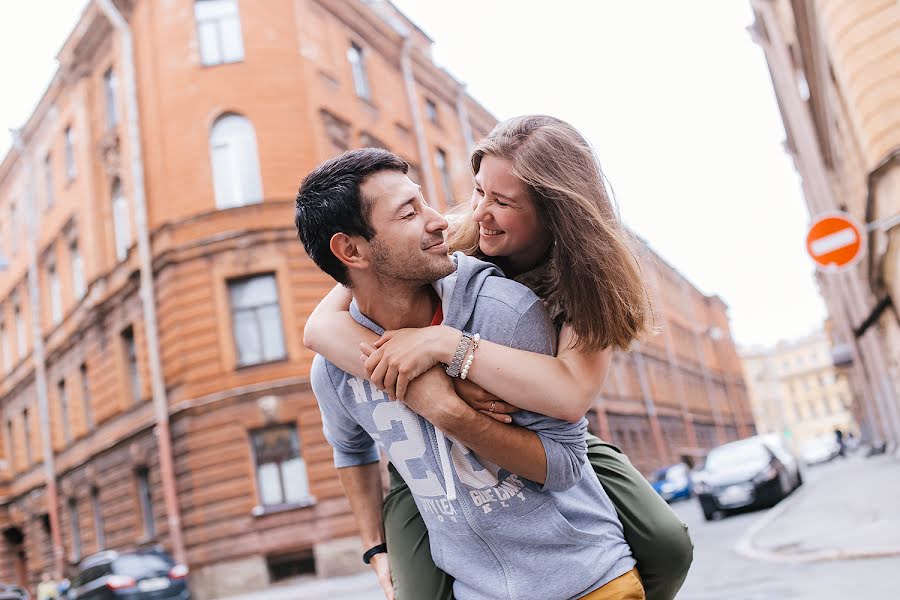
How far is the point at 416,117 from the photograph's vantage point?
87.9ft

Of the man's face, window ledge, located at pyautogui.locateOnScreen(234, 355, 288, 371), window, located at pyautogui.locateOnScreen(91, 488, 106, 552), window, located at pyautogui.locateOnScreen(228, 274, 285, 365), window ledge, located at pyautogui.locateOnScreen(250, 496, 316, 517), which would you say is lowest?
window ledge, located at pyautogui.locateOnScreen(250, 496, 316, 517)

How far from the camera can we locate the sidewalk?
26.7 ft

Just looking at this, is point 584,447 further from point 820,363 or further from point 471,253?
point 820,363

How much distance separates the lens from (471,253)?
2.37 m

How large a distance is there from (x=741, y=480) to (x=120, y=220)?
1777cm

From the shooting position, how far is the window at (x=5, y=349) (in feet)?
111

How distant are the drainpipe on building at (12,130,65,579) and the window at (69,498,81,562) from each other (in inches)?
23.7

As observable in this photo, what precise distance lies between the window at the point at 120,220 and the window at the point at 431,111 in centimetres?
996

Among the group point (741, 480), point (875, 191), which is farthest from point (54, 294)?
point (875, 191)

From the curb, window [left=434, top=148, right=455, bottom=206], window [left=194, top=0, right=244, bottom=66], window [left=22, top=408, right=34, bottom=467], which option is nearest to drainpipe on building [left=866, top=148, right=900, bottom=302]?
the curb

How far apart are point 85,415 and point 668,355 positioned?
34395mm

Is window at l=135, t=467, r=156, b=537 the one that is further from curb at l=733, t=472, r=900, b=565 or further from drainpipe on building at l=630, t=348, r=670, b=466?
drainpipe on building at l=630, t=348, r=670, b=466

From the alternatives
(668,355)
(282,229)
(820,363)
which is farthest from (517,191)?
(820,363)

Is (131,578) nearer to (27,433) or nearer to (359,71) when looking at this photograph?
(359,71)
